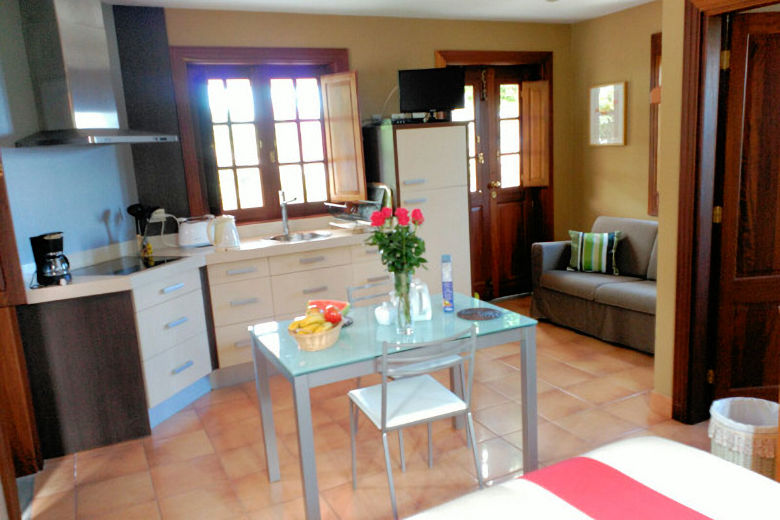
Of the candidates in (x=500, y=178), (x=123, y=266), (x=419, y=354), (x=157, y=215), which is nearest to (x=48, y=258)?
(x=123, y=266)

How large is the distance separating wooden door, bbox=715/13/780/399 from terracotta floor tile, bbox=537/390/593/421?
0.70 meters

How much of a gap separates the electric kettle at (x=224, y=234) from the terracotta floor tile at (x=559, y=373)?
2191mm

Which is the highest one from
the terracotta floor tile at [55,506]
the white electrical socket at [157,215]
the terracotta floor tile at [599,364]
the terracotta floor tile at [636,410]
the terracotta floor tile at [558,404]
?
the white electrical socket at [157,215]

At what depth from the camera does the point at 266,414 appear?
268 cm

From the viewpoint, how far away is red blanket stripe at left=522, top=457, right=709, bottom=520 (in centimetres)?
142

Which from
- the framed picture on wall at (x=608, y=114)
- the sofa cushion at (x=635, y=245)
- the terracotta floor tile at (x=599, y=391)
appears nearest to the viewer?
the terracotta floor tile at (x=599, y=391)

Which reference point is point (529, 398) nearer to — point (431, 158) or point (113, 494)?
point (113, 494)

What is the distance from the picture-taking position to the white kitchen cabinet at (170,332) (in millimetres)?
3241

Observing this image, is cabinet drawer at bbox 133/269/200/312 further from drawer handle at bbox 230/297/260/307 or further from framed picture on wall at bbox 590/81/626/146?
framed picture on wall at bbox 590/81/626/146

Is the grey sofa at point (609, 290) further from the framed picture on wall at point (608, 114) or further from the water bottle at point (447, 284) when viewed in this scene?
the water bottle at point (447, 284)

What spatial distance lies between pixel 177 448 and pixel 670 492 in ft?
8.19

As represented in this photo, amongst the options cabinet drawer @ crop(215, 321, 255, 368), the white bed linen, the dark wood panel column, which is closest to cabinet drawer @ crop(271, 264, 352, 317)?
cabinet drawer @ crop(215, 321, 255, 368)

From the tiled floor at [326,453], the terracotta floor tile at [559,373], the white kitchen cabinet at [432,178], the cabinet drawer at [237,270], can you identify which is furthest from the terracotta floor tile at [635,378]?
the cabinet drawer at [237,270]

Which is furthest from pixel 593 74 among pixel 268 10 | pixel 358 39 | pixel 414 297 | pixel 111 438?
pixel 111 438
